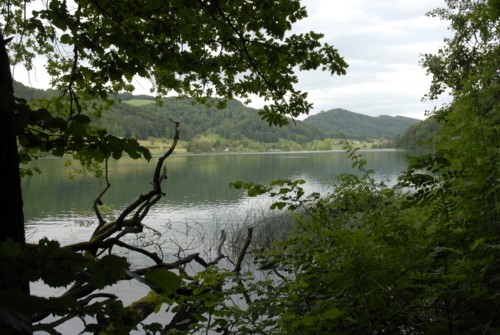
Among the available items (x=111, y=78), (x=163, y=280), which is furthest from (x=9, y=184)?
(x=111, y=78)

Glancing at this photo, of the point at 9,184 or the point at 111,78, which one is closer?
the point at 9,184

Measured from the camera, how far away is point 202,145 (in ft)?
481

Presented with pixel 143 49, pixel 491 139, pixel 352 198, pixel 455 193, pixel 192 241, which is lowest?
pixel 192 241

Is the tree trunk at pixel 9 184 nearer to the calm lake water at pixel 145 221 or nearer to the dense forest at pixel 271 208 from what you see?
the dense forest at pixel 271 208

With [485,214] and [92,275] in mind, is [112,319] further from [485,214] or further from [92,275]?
[485,214]

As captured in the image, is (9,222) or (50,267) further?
(9,222)

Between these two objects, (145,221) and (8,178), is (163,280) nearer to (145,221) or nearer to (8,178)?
(8,178)

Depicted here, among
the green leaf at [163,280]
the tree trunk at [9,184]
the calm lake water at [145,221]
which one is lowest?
the calm lake water at [145,221]

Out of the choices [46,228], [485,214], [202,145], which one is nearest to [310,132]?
[202,145]

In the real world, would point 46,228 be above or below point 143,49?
below

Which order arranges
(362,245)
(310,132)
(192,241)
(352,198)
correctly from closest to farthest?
(362,245) → (352,198) → (192,241) → (310,132)

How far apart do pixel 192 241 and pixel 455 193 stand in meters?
12.2

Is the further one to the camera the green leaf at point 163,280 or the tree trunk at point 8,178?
the tree trunk at point 8,178

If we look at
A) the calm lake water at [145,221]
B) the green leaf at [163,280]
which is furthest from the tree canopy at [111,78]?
the calm lake water at [145,221]
